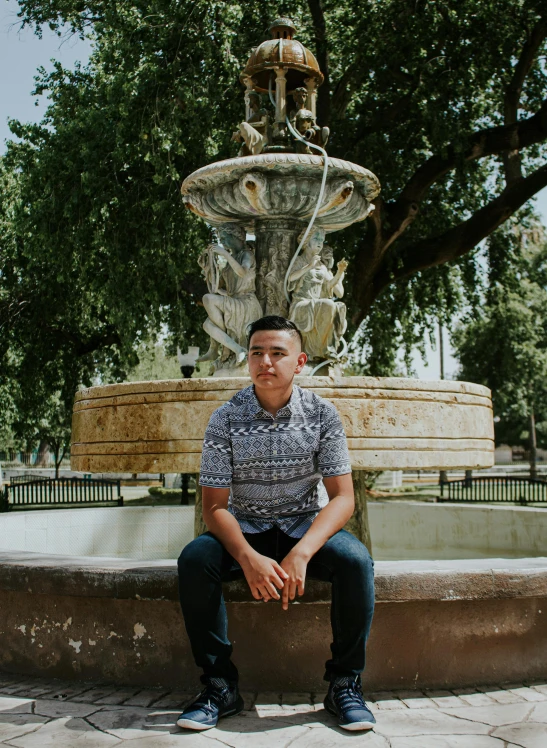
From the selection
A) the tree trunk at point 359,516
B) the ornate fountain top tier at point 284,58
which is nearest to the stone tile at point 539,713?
the tree trunk at point 359,516

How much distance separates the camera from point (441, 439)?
208 inches

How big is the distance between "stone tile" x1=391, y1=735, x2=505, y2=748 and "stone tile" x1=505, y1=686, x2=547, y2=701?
0.63 meters

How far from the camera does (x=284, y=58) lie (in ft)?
27.1

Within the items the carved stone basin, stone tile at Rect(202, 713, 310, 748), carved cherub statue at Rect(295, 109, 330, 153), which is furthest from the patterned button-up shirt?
carved cherub statue at Rect(295, 109, 330, 153)

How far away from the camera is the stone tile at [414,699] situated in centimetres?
355

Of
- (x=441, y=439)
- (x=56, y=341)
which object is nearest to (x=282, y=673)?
(x=441, y=439)

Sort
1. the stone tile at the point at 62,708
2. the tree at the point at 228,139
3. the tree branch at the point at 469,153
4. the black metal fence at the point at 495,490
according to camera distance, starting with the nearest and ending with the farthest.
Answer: the stone tile at the point at 62,708
the tree at the point at 228,139
the tree branch at the point at 469,153
the black metal fence at the point at 495,490

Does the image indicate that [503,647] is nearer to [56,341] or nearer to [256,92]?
[256,92]

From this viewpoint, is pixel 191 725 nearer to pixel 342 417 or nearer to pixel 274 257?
pixel 342 417

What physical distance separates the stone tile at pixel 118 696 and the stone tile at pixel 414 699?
1218 mm

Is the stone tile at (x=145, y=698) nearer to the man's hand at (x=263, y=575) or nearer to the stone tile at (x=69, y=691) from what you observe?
the stone tile at (x=69, y=691)

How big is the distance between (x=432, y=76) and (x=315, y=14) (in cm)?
252

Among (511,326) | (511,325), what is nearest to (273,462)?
(511,325)

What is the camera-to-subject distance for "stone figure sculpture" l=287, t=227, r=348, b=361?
23.5ft
